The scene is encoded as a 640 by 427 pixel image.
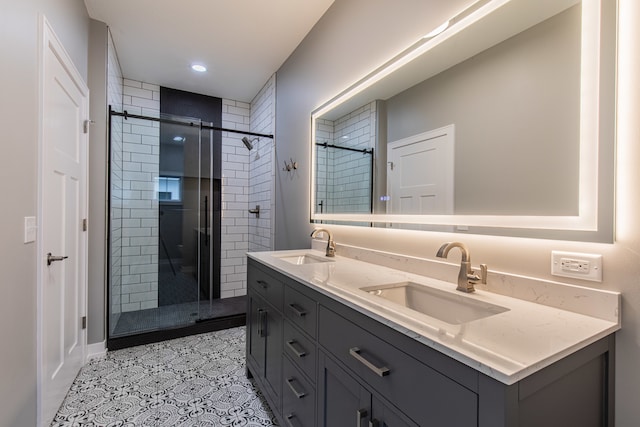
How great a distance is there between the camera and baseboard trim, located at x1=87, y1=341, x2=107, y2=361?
7.90ft

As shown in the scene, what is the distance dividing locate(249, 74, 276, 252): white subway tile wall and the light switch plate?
200 centimetres

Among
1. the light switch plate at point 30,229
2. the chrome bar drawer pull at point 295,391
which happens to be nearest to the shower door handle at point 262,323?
the chrome bar drawer pull at point 295,391

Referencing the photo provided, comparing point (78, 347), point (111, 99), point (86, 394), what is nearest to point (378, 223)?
point (86, 394)

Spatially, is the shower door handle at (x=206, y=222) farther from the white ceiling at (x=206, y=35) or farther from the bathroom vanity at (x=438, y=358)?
the bathroom vanity at (x=438, y=358)

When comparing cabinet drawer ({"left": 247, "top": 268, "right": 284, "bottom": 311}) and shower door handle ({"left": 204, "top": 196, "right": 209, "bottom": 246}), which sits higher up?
shower door handle ({"left": 204, "top": 196, "right": 209, "bottom": 246})

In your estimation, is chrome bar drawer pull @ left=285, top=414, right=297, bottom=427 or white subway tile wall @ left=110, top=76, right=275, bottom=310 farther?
white subway tile wall @ left=110, top=76, right=275, bottom=310

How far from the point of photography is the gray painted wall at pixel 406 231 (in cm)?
85

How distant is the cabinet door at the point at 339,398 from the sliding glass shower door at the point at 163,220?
2244 mm

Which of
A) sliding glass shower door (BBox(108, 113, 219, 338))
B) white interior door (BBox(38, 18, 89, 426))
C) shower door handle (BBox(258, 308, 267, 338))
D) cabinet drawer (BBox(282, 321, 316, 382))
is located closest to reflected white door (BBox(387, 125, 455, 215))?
cabinet drawer (BBox(282, 321, 316, 382))

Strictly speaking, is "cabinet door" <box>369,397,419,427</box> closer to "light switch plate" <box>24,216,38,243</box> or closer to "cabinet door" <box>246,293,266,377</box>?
"cabinet door" <box>246,293,266,377</box>

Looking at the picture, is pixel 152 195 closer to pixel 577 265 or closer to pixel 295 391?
pixel 295 391

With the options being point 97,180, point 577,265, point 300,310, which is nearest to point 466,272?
point 577,265

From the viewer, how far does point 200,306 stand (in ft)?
10.8

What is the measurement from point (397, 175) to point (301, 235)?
4.09 ft
